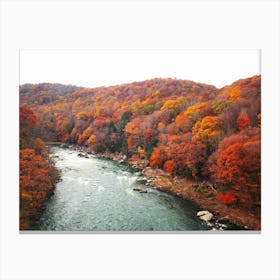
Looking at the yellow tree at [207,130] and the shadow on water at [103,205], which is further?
the yellow tree at [207,130]

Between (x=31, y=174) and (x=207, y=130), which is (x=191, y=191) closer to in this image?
(x=207, y=130)

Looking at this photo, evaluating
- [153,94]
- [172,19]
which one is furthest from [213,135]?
[172,19]

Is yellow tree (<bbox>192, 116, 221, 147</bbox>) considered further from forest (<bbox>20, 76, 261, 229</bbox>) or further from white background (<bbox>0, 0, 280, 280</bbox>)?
white background (<bbox>0, 0, 280, 280</bbox>)

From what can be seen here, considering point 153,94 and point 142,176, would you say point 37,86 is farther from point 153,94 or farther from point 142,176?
point 142,176

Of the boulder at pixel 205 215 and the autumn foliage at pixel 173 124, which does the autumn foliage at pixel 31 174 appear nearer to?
the autumn foliage at pixel 173 124

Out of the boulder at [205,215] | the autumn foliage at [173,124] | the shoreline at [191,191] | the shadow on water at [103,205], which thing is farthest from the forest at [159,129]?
the boulder at [205,215]
